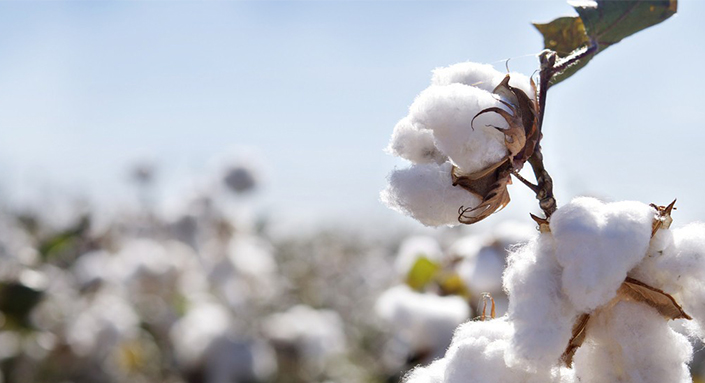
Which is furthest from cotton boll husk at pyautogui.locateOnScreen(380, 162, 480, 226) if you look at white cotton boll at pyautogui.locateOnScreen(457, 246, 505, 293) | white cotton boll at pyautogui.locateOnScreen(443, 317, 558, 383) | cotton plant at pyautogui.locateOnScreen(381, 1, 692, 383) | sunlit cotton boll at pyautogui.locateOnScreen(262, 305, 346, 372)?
sunlit cotton boll at pyautogui.locateOnScreen(262, 305, 346, 372)

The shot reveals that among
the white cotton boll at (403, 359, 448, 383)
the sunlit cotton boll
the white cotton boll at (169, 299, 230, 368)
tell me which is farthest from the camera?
the sunlit cotton boll

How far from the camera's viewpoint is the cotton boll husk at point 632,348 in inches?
25.1

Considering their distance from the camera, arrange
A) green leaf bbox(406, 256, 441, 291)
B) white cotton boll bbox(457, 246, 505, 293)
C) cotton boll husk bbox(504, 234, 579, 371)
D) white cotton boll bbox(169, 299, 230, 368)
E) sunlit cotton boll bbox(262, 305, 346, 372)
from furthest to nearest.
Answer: sunlit cotton boll bbox(262, 305, 346, 372)
white cotton boll bbox(169, 299, 230, 368)
green leaf bbox(406, 256, 441, 291)
white cotton boll bbox(457, 246, 505, 293)
cotton boll husk bbox(504, 234, 579, 371)

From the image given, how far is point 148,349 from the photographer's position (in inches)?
162

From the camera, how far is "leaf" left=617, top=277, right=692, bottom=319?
64cm

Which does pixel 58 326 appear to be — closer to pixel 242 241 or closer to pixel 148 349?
pixel 148 349

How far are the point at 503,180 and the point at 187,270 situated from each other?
13.0 ft

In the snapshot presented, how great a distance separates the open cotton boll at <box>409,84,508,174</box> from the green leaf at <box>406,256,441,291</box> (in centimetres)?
132

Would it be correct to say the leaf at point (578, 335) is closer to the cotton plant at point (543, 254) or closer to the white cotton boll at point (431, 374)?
the cotton plant at point (543, 254)

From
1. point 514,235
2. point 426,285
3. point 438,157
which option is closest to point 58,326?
point 426,285

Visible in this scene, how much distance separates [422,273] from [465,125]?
53.3 inches

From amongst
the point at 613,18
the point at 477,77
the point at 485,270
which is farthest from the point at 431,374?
the point at 485,270

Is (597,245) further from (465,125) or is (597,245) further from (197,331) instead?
(197,331)

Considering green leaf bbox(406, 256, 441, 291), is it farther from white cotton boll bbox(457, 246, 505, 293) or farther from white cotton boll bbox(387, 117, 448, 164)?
white cotton boll bbox(387, 117, 448, 164)
